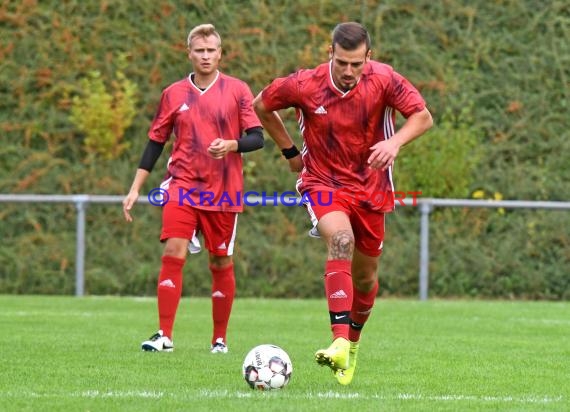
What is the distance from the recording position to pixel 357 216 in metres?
8.00

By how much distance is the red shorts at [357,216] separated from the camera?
306 inches

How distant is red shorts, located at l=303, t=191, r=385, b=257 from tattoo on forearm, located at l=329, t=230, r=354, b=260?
27cm

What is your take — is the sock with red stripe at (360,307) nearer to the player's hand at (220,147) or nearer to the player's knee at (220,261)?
the player's hand at (220,147)

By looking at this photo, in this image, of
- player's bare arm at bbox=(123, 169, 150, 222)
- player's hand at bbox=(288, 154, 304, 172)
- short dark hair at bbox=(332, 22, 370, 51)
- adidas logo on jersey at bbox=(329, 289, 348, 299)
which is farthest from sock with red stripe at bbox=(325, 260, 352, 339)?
player's bare arm at bbox=(123, 169, 150, 222)

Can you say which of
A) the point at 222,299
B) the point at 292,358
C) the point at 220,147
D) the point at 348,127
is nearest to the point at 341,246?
the point at 348,127

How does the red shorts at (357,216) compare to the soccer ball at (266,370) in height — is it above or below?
above

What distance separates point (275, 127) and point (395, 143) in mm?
1152

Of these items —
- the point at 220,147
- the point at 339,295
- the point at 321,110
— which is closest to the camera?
the point at 339,295

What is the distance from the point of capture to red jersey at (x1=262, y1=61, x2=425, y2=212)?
7.86 meters

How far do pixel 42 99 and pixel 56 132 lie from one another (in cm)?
53

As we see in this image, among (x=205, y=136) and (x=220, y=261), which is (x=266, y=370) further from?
(x=205, y=136)

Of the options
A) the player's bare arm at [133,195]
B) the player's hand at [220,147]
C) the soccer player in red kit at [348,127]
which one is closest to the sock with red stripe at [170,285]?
the player's bare arm at [133,195]

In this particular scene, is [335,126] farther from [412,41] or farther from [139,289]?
[412,41]

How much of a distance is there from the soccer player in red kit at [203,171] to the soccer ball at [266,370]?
247 centimetres
